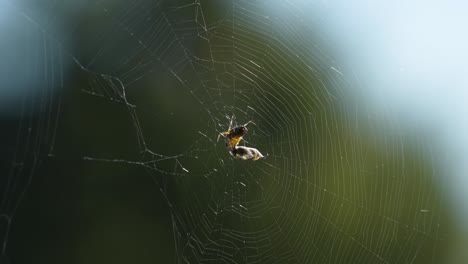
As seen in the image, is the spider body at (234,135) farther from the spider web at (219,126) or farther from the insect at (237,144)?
the spider web at (219,126)

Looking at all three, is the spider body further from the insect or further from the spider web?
the spider web

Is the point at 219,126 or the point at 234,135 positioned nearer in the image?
the point at 234,135

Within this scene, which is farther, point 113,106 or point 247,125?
point 113,106

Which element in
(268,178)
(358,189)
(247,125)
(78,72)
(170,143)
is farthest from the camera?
(358,189)

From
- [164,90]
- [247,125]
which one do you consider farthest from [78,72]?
[247,125]

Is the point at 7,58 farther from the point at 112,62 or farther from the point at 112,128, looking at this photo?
the point at 112,128

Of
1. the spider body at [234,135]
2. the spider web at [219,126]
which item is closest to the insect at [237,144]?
the spider body at [234,135]
